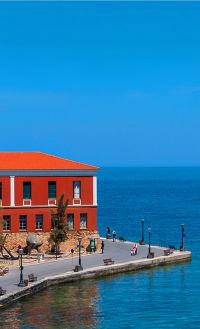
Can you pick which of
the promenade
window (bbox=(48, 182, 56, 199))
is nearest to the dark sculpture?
the promenade

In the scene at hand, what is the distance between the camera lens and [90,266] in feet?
219

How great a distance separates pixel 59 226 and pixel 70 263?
4.94 meters

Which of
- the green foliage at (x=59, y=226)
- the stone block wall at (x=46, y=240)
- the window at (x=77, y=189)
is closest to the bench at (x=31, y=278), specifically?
the green foliage at (x=59, y=226)

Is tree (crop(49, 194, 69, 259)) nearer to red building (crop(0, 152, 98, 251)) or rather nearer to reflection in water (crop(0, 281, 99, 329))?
red building (crop(0, 152, 98, 251))

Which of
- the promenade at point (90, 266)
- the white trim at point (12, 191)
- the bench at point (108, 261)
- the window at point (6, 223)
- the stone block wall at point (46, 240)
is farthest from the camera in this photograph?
the white trim at point (12, 191)

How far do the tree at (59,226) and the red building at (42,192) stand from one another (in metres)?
2.27

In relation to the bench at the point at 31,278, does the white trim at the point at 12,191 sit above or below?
above

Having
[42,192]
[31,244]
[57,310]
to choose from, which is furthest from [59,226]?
[57,310]

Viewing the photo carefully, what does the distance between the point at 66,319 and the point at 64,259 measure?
2104cm

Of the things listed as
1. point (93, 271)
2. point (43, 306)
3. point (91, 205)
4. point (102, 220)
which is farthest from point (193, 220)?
point (43, 306)

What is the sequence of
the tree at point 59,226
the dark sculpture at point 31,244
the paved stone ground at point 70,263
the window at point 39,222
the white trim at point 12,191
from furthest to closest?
1. the window at point 39,222
2. the white trim at point 12,191
3. the dark sculpture at point 31,244
4. the tree at point 59,226
5. the paved stone ground at point 70,263

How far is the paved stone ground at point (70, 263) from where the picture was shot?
6031cm

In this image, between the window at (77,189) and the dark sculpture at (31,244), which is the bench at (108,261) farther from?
the window at (77,189)

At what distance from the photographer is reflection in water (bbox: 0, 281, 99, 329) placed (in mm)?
48719
